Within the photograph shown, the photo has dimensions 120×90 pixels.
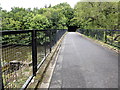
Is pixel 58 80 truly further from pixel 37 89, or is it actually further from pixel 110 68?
pixel 110 68

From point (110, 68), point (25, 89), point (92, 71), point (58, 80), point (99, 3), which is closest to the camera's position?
point (25, 89)

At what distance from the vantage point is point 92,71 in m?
3.44

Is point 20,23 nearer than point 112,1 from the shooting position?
No

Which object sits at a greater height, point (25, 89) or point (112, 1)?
point (112, 1)

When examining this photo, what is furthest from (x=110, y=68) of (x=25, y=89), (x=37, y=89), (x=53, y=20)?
(x=53, y=20)

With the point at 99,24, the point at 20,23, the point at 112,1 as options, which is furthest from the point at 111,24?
the point at 20,23

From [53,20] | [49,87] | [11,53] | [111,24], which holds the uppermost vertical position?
[53,20]

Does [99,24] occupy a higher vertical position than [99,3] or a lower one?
lower

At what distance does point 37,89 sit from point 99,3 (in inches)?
589

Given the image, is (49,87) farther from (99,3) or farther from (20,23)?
(20,23)

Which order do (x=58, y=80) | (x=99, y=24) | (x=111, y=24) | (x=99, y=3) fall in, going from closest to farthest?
(x=58, y=80)
(x=111, y=24)
(x=99, y=3)
(x=99, y=24)

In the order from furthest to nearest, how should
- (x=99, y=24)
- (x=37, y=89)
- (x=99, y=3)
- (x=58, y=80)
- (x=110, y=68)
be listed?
(x=99, y=24)
(x=99, y=3)
(x=110, y=68)
(x=58, y=80)
(x=37, y=89)

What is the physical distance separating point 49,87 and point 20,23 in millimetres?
23522

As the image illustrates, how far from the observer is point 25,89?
2197 mm
